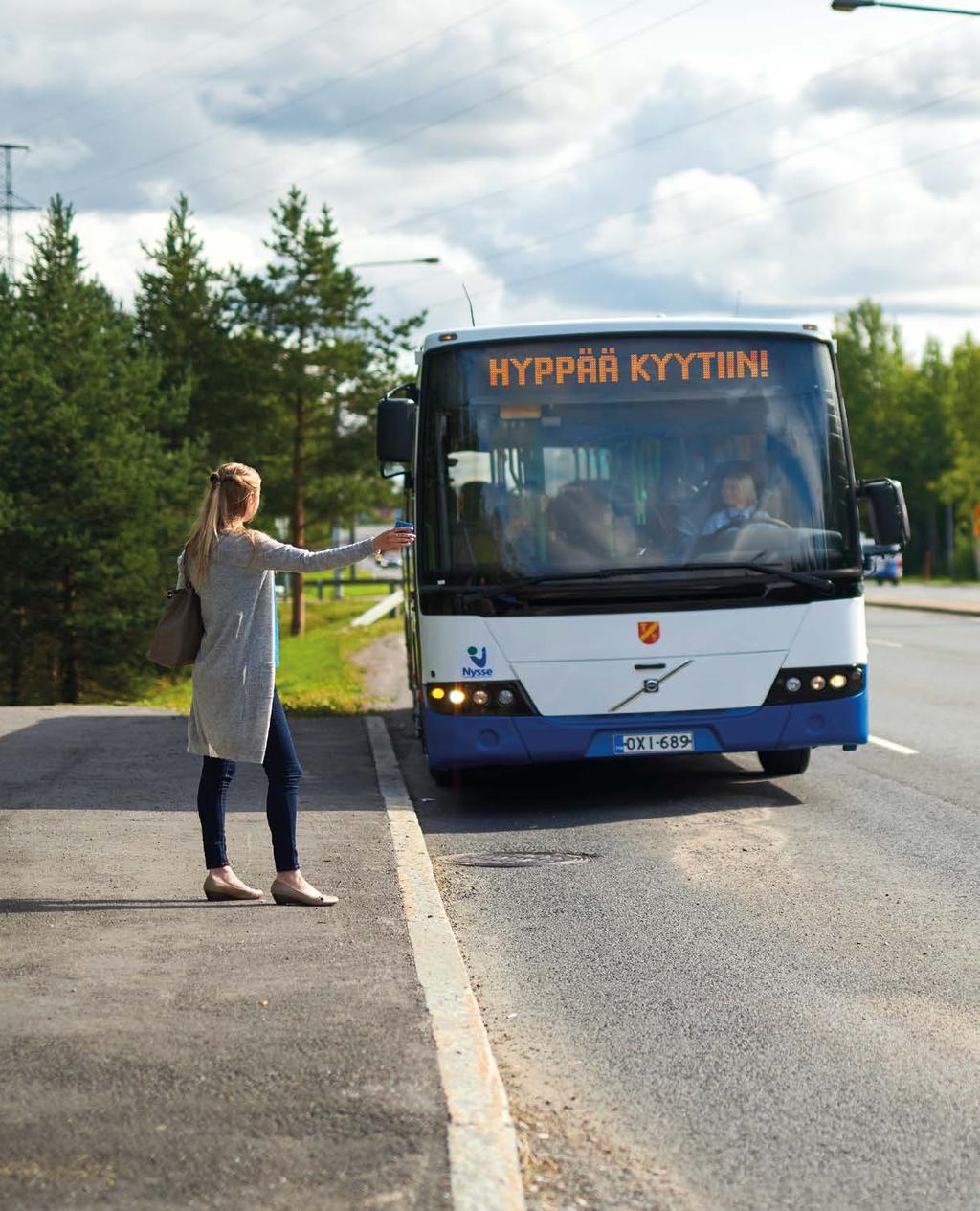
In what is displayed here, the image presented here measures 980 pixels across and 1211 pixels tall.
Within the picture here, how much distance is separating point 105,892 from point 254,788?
362cm

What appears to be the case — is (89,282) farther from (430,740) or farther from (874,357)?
(874,357)

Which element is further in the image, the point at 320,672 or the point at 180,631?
the point at 320,672

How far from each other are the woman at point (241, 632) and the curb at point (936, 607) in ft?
102

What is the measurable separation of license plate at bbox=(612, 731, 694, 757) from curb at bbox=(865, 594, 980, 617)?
2735 cm

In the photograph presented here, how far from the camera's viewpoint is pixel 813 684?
34.3ft

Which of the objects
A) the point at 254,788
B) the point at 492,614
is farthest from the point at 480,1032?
the point at 254,788

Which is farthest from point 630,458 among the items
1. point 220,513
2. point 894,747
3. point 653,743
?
point 220,513

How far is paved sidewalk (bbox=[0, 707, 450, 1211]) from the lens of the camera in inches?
155

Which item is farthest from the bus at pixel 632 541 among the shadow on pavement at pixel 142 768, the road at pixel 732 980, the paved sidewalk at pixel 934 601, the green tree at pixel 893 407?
the green tree at pixel 893 407

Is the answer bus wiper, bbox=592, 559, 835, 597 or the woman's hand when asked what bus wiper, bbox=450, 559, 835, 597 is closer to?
bus wiper, bbox=592, 559, 835, 597

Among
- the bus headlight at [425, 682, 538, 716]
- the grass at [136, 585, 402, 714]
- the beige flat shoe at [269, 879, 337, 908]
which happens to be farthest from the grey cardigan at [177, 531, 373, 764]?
the grass at [136, 585, 402, 714]

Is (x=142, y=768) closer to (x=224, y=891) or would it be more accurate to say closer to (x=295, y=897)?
(x=224, y=891)

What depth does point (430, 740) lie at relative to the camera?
10367 mm

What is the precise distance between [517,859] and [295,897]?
6.62ft
